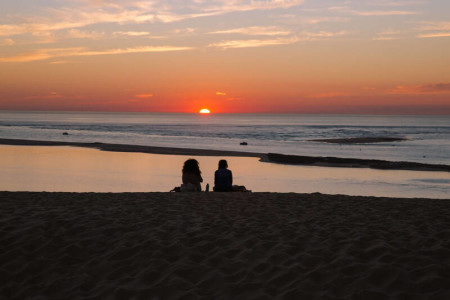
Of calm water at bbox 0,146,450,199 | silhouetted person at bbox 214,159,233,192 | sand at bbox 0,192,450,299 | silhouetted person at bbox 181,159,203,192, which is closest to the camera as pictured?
sand at bbox 0,192,450,299

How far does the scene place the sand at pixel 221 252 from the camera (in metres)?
6.02

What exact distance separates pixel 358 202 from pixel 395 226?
3.64 m

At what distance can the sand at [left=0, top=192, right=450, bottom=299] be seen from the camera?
6016mm

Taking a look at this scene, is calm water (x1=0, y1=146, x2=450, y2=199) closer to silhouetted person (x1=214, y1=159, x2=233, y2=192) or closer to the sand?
silhouetted person (x1=214, y1=159, x2=233, y2=192)

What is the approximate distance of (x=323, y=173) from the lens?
92.3 feet

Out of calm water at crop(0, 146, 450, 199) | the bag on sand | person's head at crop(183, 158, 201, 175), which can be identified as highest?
person's head at crop(183, 158, 201, 175)

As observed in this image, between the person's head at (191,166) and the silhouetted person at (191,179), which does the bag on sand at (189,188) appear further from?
the person's head at (191,166)

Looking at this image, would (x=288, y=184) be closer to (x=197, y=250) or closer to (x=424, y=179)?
(x=424, y=179)

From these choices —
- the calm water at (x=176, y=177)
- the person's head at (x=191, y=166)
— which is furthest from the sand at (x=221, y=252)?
the calm water at (x=176, y=177)

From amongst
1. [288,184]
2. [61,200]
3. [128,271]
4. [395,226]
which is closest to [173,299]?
[128,271]

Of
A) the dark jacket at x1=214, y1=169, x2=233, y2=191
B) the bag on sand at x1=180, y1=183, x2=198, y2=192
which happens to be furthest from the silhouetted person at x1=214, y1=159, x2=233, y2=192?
the bag on sand at x1=180, y1=183, x2=198, y2=192

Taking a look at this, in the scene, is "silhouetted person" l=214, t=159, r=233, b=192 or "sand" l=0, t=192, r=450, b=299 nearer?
"sand" l=0, t=192, r=450, b=299

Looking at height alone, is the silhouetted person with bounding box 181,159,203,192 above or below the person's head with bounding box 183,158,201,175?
below

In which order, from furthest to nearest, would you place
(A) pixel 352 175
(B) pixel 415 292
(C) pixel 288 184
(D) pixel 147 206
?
(A) pixel 352 175
(C) pixel 288 184
(D) pixel 147 206
(B) pixel 415 292
